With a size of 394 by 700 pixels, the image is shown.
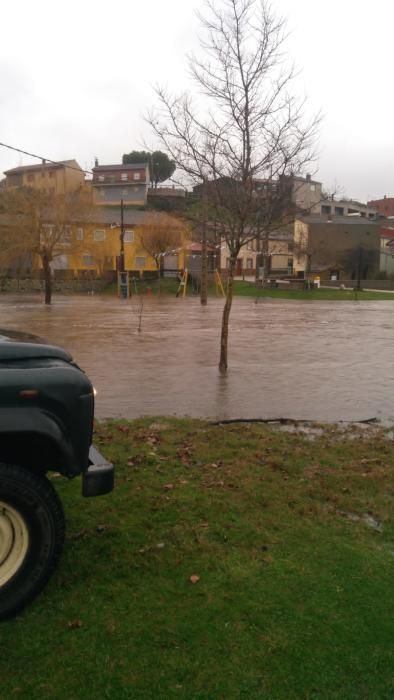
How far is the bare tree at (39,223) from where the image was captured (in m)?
31.9

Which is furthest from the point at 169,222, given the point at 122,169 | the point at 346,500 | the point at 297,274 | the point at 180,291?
the point at 346,500

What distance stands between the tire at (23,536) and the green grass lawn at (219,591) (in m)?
0.13

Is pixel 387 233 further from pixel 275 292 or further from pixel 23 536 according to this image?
pixel 23 536

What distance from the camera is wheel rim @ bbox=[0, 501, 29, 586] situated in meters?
2.94

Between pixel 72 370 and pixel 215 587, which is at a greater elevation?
pixel 72 370

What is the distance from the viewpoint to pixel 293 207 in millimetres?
9891

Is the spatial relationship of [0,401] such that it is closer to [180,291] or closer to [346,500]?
[346,500]

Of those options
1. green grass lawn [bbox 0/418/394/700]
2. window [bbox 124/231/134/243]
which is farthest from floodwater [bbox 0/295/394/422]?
window [bbox 124/231/134/243]

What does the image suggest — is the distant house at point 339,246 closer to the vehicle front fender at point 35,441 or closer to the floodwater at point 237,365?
the floodwater at point 237,365

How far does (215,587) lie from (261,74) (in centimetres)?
831

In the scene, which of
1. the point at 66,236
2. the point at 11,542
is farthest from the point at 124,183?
the point at 11,542

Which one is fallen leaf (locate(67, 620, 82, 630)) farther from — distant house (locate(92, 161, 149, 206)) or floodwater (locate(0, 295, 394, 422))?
distant house (locate(92, 161, 149, 206))

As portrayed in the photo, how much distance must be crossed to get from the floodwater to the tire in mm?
4561

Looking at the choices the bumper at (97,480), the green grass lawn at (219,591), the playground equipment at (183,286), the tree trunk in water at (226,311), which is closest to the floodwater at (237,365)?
the tree trunk in water at (226,311)
